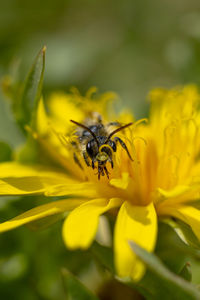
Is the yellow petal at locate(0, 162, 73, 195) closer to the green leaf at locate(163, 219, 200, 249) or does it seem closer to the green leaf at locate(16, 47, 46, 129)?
the green leaf at locate(16, 47, 46, 129)

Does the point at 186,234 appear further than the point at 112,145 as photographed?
No

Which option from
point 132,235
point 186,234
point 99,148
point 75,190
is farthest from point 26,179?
point 186,234

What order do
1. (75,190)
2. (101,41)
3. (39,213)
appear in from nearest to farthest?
1. (39,213)
2. (75,190)
3. (101,41)

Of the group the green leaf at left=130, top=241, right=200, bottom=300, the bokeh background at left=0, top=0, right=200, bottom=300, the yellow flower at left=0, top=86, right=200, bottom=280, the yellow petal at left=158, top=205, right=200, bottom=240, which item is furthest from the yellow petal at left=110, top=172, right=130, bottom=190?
the bokeh background at left=0, top=0, right=200, bottom=300

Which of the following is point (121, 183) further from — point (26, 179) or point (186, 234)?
point (26, 179)

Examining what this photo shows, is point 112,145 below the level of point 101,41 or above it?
below

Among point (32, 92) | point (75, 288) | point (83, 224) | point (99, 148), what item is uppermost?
point (32, 92)

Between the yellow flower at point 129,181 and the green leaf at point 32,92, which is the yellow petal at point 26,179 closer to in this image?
the yellow flower at point 129,181

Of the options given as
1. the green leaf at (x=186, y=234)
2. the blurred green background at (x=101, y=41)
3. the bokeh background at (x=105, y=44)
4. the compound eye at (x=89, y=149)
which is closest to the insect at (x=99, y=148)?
the compound eye at (x=89, y=149)

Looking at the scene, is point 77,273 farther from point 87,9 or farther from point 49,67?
point 87,9
